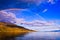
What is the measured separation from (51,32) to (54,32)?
0.63 meters

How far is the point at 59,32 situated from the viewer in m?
17.7

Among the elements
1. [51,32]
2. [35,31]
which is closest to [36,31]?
[35,31]

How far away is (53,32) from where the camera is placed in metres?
17.4

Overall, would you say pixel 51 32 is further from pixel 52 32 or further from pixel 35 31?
pixel 35 31

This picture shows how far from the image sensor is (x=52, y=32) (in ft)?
58.0

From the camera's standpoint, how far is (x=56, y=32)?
16.8 metres

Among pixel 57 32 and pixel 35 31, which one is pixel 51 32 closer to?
pixel 57 32

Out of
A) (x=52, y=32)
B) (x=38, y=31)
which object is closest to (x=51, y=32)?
(x=52, y=32)

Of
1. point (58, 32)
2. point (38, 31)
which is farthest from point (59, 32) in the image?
point (38, 31)

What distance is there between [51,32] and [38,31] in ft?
5.51

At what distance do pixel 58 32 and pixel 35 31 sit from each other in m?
2.60

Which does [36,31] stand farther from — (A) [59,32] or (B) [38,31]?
(A) [59,32]

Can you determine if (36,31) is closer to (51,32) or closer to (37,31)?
(37,31)

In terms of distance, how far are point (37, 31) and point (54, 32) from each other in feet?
6.15
